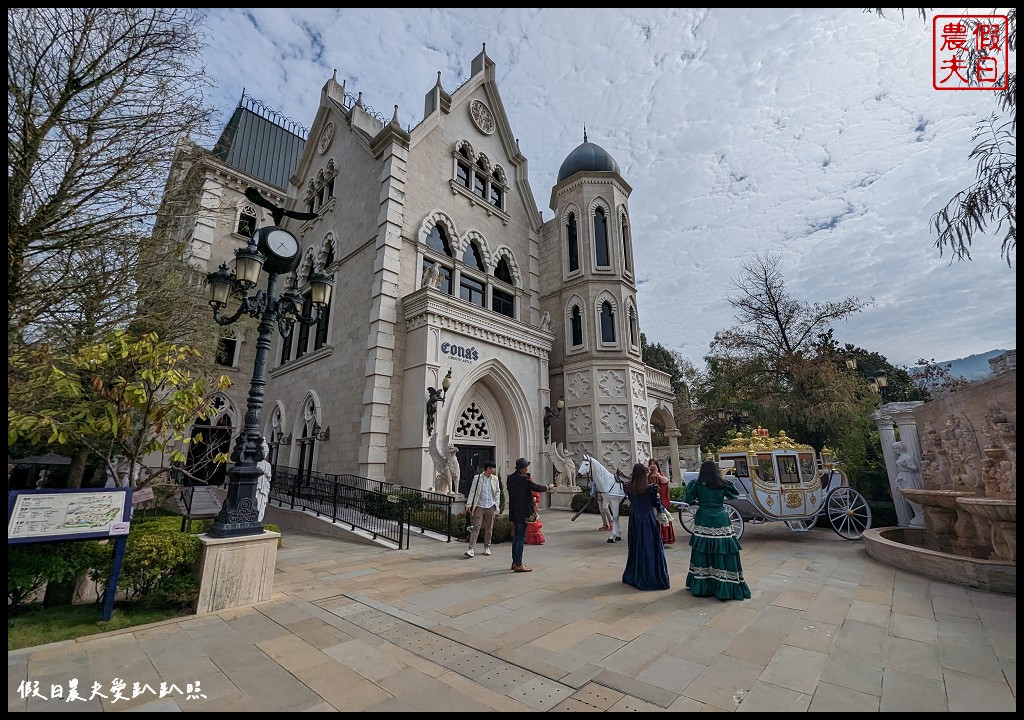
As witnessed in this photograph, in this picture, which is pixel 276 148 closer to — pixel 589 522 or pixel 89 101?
pixel 89 101

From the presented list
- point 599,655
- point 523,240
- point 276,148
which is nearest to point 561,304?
point 523,240

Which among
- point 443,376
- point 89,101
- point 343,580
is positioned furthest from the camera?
point 443,376

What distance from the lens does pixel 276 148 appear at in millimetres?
26812

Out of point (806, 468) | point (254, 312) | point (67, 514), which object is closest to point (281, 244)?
point (254, 312)

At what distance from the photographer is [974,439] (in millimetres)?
7199

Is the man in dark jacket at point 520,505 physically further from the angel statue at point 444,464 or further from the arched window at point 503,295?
the arched window at point 503,295

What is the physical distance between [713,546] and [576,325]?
1501cm

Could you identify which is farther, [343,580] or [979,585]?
[343,580]

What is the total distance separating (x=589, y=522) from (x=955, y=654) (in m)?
9.90

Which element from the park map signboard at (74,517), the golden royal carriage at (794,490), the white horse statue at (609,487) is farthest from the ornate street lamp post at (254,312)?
the golden royal carriage at (794,490)

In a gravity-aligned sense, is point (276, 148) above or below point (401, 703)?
above

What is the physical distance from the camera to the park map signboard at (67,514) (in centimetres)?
411

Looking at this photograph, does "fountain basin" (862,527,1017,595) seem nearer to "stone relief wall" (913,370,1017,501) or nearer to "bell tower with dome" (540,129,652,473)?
"stone relief wall" (913,370,1017,501)

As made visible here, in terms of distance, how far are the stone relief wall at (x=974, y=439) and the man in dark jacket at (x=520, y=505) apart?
6788mm
